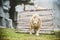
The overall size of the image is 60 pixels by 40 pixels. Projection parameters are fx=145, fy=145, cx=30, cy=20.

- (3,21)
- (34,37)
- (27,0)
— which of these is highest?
(27,0)

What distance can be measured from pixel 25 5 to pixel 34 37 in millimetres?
443

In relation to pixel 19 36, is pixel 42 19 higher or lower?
higher

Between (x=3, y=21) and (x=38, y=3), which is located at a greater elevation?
(x=38, y=3)

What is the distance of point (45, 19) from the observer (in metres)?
1.90

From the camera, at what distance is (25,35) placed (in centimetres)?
189

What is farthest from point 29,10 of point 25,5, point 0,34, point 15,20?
point 0,34

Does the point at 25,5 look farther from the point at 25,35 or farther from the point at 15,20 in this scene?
the point at 25,35

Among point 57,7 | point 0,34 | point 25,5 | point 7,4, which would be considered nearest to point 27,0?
point 25,5

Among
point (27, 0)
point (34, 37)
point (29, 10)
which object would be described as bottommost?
point (34, 37)

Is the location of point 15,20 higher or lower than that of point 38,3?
lower

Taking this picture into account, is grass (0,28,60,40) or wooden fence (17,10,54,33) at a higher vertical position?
wooden fence (17,10,54,33)

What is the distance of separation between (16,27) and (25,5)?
0.32 metres

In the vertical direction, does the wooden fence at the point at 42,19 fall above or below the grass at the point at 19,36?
above

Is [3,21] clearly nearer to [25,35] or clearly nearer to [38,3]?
[25,35]
